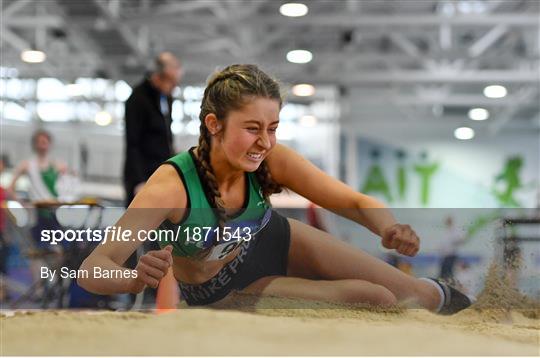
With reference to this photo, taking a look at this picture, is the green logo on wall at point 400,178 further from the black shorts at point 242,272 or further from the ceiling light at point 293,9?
the black shorts at point 242,272

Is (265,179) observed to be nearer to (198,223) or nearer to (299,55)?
(198,223)

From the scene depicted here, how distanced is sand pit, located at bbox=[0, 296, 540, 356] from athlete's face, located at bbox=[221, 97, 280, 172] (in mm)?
387

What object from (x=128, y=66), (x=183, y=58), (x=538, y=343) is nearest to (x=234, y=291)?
(x=538, y=343)

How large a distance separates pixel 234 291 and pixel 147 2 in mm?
10446

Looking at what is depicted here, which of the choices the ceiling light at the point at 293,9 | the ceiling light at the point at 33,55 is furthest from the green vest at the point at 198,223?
the ceiling light at the point at 33,55

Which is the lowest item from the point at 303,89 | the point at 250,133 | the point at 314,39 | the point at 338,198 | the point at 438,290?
the point at 438,290

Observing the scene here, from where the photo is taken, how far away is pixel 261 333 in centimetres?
181

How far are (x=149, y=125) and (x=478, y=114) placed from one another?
17221mm

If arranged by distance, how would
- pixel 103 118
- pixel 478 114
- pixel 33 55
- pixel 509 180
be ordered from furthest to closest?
pixel 509 180
pixel 478 114
pixel 103 118
pixel 33 55

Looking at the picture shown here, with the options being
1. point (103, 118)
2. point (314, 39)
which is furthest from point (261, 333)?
point (103, 118)

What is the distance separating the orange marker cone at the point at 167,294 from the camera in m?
2.04

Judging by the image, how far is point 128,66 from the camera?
52.1 ft

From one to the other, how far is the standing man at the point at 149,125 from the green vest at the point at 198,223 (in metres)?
1.91

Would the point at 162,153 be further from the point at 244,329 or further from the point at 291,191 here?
the point at 244,329
